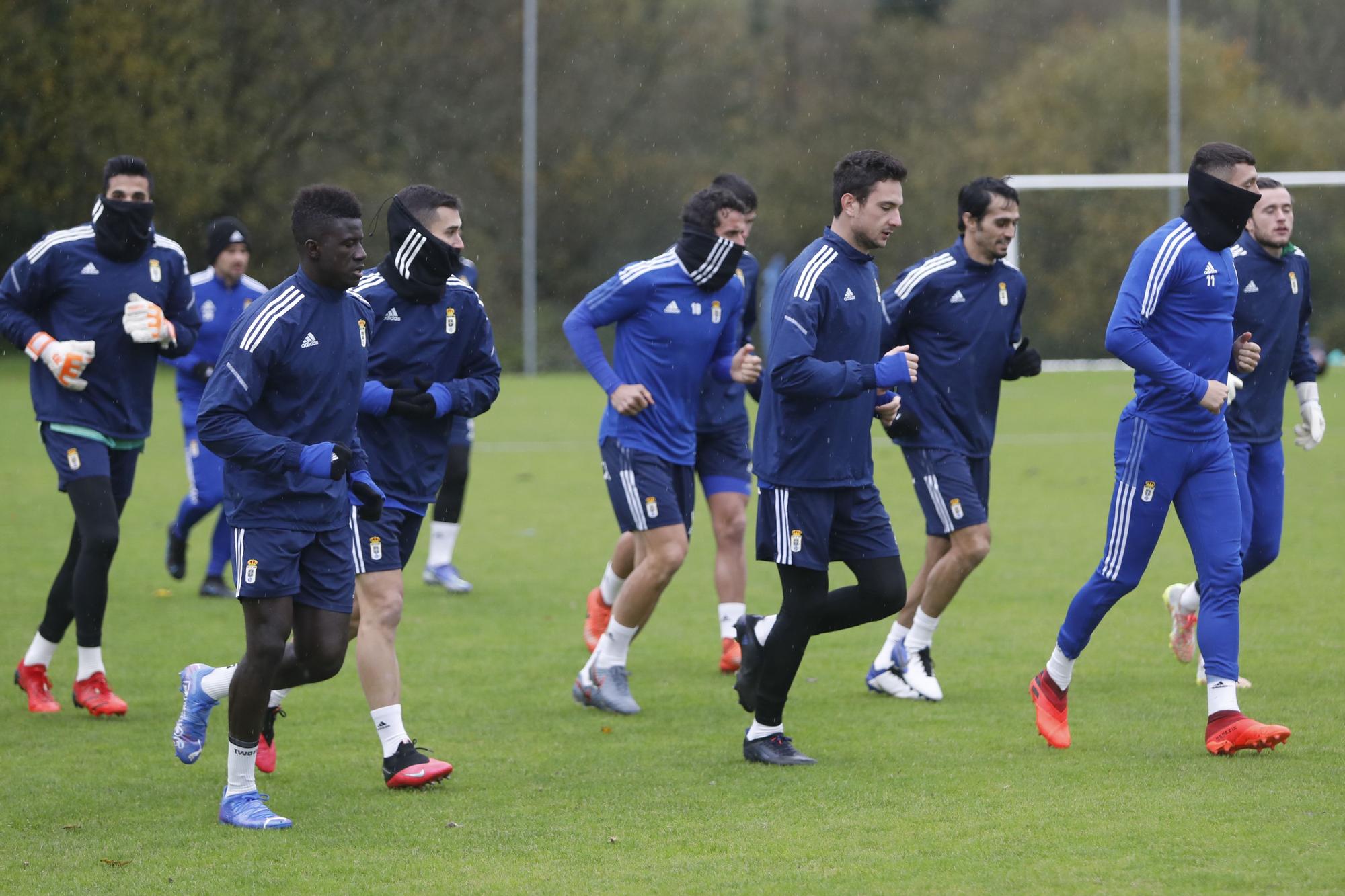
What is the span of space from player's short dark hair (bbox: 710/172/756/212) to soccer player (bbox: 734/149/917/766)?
170cm

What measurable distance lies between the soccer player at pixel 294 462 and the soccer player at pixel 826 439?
1.58 m

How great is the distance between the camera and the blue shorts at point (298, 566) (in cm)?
548

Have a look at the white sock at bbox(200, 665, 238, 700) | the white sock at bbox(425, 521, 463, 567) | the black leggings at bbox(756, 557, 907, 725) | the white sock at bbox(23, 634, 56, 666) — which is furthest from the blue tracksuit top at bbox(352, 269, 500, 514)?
the white sock at bbox(425, 521, 463, 567)

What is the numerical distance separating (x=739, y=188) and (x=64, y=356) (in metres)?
3.44

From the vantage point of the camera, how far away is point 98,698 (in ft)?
24.2

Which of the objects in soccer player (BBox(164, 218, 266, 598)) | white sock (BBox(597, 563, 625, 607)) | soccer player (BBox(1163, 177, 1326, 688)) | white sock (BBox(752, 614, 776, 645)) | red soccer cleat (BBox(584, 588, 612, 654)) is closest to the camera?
white sock (BBox(752, 614, 776, 645))

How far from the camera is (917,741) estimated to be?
6711 millimetres

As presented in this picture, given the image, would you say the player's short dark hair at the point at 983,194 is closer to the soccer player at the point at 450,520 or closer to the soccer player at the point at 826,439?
the soccer player at the point at 826,439

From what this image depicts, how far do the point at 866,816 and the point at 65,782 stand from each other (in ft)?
9.91

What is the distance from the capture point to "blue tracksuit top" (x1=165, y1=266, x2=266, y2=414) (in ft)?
35.4

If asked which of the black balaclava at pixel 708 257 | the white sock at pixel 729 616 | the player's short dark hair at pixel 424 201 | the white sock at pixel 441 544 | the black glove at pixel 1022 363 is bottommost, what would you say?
the white sock at pixel 441 544

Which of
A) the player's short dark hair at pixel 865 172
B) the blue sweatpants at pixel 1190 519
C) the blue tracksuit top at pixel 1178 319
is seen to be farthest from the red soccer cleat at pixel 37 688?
the blue tracksuit top at pixel 1178 319

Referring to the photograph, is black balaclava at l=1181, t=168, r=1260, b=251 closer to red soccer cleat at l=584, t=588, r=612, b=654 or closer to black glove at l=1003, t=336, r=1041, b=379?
black glove at l=1003, t=336, r=1041, b=379

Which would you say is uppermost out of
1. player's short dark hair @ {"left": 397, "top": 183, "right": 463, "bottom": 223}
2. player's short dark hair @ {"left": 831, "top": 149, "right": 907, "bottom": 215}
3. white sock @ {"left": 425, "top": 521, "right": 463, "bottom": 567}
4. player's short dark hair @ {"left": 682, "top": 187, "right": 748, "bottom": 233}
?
player's short dark hair @ {"left": 831, "top": 149, "right": 907, "bottom": 215}
